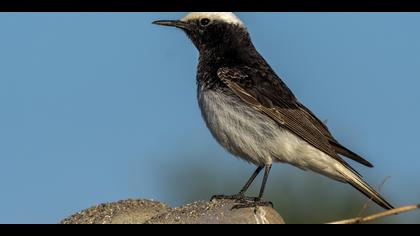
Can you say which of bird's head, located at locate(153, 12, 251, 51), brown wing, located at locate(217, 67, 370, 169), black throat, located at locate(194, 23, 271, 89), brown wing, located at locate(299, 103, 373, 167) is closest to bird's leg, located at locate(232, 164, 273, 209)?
brown wing, located at locate(217, 67, 370, 169)

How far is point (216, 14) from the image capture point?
11.2 metres

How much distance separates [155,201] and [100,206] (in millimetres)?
548

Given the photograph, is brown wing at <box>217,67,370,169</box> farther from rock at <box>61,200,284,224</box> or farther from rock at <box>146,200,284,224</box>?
rock at <box>146,200,284,224</box>

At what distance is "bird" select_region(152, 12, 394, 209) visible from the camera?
32.0 ft

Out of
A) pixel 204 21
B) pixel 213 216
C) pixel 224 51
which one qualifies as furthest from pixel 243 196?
pixel 204 21

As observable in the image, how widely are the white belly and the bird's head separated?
1265 mm

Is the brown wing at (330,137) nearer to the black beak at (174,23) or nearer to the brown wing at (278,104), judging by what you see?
the brown wing at (278,104)

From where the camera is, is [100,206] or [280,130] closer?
[100,206]

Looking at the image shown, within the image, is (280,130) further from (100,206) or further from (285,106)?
(100,206)

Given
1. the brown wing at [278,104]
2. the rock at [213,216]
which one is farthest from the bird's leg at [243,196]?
the rock at [213,216]
